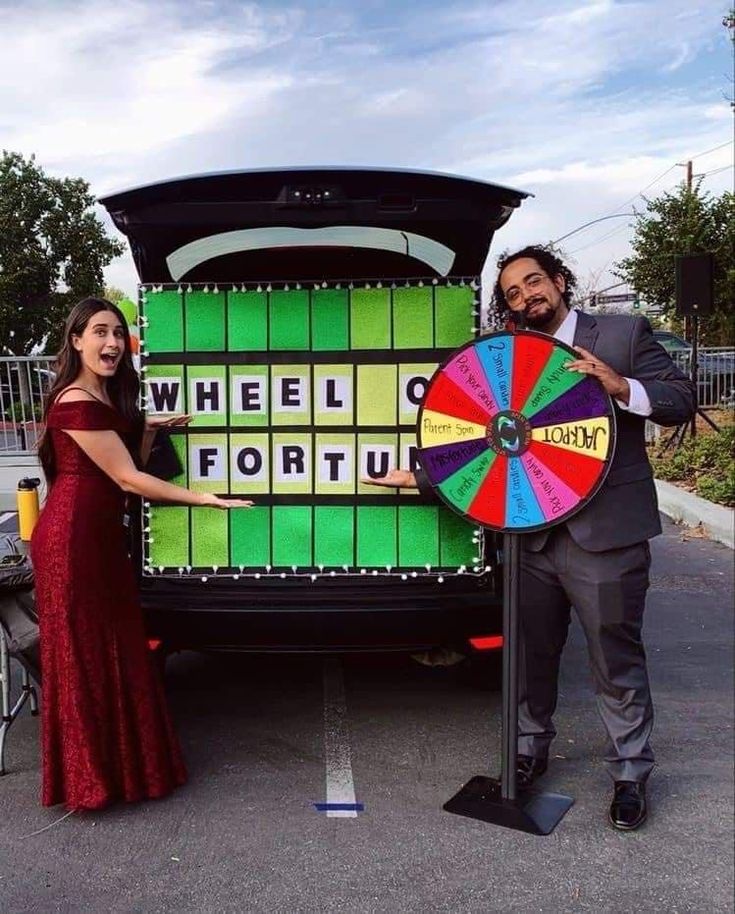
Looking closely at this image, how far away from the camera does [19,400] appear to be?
34.2 ft

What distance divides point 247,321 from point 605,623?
1.68 metres

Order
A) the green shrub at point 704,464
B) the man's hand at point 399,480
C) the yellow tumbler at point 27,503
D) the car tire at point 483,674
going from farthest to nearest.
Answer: the green shrub at point 704,464
the yellow tumbler at point 27,503
the car tire at point 483,674
the man's hand at point 399,480

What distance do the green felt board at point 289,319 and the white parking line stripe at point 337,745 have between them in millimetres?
1650

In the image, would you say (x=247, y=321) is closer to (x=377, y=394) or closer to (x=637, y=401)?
(x=377, y=394)

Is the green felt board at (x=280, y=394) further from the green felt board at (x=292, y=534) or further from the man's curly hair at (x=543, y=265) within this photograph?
the man's curly hair at (x=543, y=265)

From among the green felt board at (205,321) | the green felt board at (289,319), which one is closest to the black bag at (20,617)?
the green felt board at (205,321)

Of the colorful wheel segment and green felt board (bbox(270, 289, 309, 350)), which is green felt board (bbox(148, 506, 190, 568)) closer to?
green felt board (bbox(270, 289, 309, 350))

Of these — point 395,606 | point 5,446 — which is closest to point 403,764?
point 395,606

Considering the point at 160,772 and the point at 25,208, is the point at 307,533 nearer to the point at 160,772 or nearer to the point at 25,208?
the point at 160,772

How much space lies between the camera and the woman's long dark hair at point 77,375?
312 cm

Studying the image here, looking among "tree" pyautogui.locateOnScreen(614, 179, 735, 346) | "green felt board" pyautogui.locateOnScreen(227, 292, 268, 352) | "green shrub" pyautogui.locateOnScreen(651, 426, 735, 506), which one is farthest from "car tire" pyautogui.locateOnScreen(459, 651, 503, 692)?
"tree" pyautogui.locateOnScreen(614, 179, 735, 346)

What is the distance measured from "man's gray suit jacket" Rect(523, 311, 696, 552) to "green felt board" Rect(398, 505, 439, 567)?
604 millimetres

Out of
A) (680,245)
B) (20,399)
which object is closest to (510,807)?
(20,399)

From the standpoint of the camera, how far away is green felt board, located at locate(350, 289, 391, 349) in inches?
130
